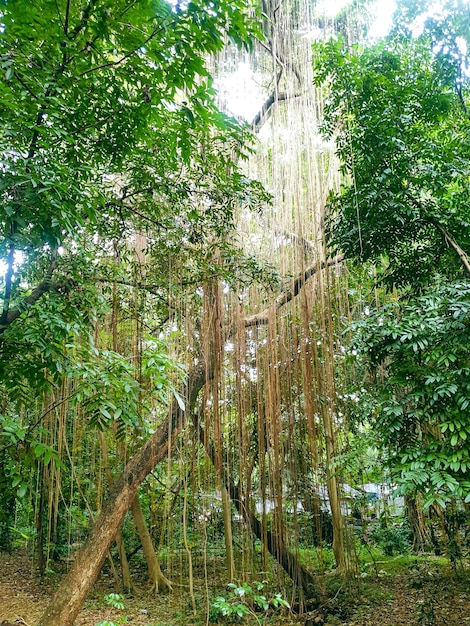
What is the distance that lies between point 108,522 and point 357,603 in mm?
2369

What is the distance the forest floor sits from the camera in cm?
379

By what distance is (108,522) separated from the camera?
3500 mm

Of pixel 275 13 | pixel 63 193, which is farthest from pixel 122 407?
pixel 275 13

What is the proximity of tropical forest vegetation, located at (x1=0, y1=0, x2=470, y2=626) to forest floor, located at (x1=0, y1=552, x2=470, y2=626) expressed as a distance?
32 mm

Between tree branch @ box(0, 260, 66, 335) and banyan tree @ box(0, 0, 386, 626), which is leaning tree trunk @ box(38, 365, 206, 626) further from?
tree branch @ box(0, 260, 66, 335)

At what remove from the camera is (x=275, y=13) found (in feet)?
13.8

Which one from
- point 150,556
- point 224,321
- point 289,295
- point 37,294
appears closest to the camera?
point 37,294

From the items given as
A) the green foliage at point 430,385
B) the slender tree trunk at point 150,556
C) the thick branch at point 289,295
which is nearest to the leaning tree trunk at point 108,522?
the thick branch at point 289,295

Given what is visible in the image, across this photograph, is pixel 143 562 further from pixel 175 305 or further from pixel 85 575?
pixel 175 305

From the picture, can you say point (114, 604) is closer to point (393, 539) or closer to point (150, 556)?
point (150, 556)

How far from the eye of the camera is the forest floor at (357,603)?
149 inches

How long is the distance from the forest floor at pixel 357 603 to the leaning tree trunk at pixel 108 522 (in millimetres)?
430

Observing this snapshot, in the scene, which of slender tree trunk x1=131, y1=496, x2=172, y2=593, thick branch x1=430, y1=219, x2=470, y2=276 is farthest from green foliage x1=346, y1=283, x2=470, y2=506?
slender tree trunk x1=131, y1=496, x2=172, y2=593

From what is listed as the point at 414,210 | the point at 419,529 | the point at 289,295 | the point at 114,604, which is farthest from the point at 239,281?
the point at 419,529
